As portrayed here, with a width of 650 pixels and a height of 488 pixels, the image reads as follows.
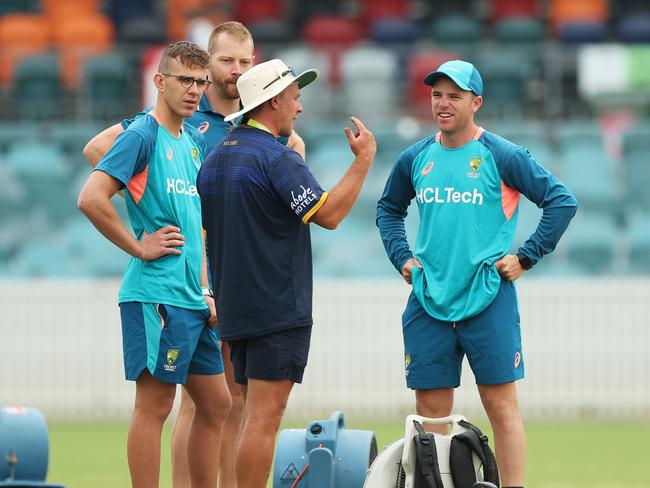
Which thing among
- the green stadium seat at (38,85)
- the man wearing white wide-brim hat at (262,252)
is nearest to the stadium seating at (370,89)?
the green stadium seat at (38,85)

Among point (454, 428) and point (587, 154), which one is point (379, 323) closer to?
point (587, 154)

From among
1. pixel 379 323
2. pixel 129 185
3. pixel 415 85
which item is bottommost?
pixel 379 323

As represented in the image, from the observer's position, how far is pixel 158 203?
7008mm

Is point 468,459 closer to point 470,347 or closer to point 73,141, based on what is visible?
point 470,347

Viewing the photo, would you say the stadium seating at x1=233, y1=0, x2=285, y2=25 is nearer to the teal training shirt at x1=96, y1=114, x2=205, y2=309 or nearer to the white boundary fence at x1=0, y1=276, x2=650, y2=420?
the white boundary fence at x1=0, y1=276, x2=650, y2=420

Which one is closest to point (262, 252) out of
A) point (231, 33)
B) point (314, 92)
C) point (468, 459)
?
point (468, 459)

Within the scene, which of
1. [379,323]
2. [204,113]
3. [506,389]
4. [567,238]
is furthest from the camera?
[567,238]

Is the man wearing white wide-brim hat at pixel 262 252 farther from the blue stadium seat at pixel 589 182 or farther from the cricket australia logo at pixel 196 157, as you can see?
the blue stadium seat at pixel 589 182

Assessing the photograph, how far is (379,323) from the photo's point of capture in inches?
524

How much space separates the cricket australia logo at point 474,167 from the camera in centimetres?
722

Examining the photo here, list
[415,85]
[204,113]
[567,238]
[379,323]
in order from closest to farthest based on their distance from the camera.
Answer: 1. [204,113]
2. [379,323]
3. [567,238]
4. [415,85]

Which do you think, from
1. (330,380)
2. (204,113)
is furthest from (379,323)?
(204,113)

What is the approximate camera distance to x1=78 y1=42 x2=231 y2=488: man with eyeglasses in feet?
22.5

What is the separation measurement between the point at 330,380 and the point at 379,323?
2.19 feet
